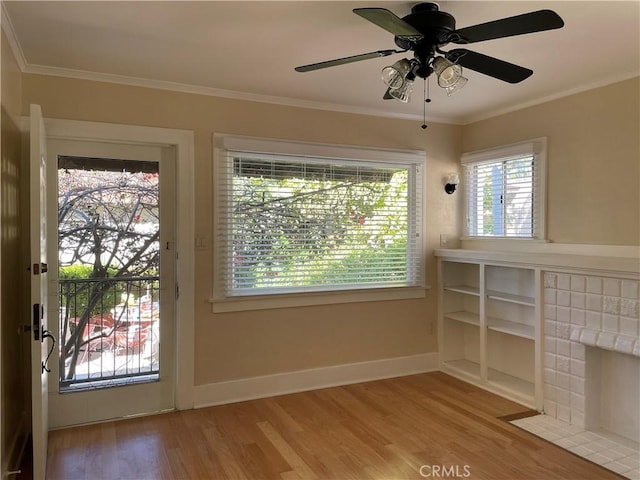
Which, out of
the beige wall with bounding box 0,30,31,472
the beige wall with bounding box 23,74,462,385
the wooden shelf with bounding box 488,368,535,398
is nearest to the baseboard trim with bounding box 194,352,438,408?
the beige wall with bounding box 23,74,462,385

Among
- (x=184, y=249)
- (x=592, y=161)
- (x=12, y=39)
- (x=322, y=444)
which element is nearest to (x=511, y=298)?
(x=592, y=161)

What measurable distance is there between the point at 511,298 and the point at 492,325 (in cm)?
28

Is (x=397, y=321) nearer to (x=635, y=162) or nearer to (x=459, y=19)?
(x=635, y=162)

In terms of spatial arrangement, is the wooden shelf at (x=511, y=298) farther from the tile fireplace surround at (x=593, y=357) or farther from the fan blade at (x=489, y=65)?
the fan blade at (x=489, y=65)

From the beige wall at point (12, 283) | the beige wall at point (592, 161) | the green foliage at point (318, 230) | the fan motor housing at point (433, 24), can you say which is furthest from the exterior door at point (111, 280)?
the beige wall at point (592, 161)

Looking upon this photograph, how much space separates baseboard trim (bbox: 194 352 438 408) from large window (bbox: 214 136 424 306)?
700mm

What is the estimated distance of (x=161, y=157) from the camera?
354 cm

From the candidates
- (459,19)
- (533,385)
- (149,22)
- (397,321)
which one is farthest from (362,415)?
(149,22)

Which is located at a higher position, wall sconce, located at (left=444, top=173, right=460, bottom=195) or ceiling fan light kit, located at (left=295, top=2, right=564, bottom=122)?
ceiling fan light kit, located at (left=295, top=2, right=564, bottom=122)

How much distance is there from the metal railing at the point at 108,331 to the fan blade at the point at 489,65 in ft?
Answer: 8.43

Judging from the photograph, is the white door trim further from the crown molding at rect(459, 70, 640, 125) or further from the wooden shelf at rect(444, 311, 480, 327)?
the crown molding at rect(459, 70, 640, 125)

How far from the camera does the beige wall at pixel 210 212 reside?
3.35 metres

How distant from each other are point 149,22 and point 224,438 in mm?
2518

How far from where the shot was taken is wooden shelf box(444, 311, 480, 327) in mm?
4263
